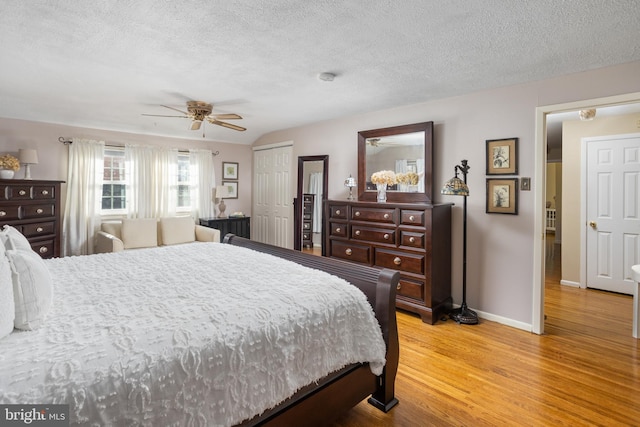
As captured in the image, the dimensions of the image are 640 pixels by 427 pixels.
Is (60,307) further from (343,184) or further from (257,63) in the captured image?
(343,184)

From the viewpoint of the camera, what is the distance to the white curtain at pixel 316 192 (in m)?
5.11

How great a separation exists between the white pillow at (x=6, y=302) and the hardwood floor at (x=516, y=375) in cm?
162

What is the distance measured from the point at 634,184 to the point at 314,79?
4188 mm

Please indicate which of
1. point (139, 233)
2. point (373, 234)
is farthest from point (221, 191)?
point (373, 234)

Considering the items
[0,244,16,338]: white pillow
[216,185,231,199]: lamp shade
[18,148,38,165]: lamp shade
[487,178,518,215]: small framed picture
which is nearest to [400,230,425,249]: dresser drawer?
[487,178,518,215]: small framed picture

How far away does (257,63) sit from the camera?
267 centimetres

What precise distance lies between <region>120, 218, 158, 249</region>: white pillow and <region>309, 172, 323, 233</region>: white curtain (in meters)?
2.46

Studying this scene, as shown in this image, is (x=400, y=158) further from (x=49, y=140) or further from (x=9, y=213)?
(x=49, y=140)

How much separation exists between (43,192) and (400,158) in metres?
4.50

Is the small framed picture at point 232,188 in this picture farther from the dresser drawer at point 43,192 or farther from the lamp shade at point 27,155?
the lamp shade at point 27,155

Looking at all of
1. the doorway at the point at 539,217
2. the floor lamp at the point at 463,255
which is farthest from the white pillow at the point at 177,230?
Result: the doorway at the point at 539,217

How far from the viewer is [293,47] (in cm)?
237

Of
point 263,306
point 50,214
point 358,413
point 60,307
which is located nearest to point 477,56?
point 263,306

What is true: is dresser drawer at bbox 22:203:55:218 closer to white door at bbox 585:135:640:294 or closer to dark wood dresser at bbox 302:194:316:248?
dark wood dresser at bbox 302:194:316:248
